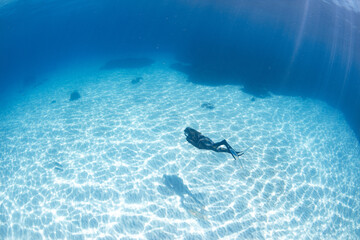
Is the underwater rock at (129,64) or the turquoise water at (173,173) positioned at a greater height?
the turquoise water at (173,173)

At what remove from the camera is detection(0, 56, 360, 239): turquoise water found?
7.18 m

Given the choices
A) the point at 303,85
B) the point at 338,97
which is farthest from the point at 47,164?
the point at 338,97

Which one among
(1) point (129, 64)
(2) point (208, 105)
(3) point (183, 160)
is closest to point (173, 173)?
(3) point (183, 160)

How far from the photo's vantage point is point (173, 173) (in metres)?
8.95

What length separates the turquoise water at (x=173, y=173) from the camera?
23.6ft

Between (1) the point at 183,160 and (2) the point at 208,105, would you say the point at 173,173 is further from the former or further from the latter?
(2) the point at 208,105

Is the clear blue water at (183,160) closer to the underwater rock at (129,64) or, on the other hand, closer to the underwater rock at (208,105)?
the underwater rock at (208,105)

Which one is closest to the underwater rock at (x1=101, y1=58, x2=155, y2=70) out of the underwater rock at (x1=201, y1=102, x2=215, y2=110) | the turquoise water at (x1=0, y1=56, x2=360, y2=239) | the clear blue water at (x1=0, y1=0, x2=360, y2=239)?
the clear blue water at (x1=0, y1=0, x2=360, y2=239)

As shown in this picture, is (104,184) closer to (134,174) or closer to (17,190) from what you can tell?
(134,174)

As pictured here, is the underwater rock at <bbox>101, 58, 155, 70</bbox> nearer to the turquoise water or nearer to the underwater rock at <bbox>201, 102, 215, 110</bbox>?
the turquoise water

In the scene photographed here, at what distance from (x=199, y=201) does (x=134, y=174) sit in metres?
3.44

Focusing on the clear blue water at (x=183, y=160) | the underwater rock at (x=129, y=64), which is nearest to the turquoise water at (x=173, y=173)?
the clear blue water at (x=183, y=160)

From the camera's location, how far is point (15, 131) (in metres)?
14.8

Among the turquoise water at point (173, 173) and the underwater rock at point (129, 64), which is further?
the underwater rock at point (129, 64)
